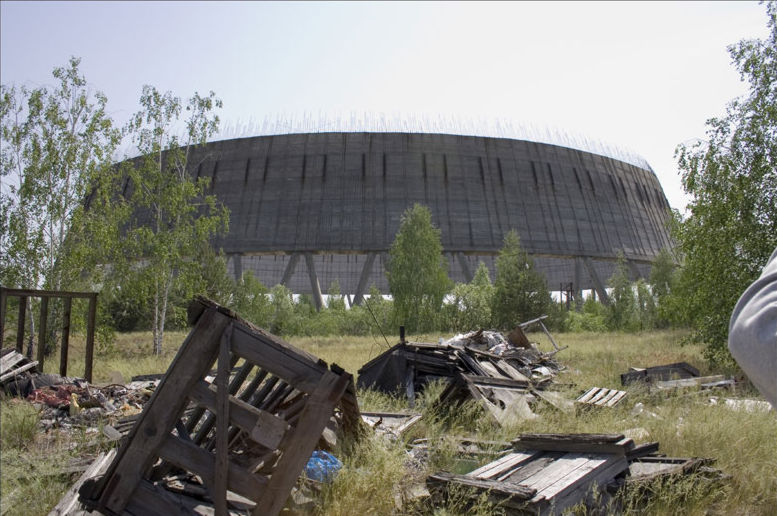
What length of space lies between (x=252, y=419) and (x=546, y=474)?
2657 mm

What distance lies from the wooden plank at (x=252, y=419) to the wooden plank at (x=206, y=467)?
10.4 inches

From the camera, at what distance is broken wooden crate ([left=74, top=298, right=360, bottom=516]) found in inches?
157

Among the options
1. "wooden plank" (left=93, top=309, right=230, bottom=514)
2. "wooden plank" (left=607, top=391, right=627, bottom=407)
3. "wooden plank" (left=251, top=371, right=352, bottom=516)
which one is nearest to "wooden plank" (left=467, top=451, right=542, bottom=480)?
"wooden plank" (left=251, top=371, right=352, bottom=516)

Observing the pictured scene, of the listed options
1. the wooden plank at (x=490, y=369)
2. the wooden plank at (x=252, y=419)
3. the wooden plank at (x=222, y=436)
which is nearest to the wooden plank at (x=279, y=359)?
the wooden plank at (x=222, y=436)

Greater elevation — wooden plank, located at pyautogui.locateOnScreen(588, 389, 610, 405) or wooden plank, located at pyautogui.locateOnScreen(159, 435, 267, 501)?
wooden plank, located at pyautogui.locateOnScreen(159, 435, 267, 501)

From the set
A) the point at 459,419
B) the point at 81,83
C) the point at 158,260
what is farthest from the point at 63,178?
the point at 459,419

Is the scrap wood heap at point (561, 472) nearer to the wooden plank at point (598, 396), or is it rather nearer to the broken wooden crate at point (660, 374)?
the wooden plank at point (598, 396)

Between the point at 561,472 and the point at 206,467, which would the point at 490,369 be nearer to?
the point at 561,472

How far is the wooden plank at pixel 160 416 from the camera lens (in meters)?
4.04

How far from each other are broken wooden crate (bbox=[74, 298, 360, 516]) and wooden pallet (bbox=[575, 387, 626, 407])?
6194mm

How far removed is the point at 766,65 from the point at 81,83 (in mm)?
18015

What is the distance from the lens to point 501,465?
5383mm

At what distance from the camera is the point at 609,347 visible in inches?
830

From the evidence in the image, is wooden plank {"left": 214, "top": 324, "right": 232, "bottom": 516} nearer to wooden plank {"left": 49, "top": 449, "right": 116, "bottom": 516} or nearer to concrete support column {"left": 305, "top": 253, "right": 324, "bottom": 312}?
wooden plank {"left": 49, "top": 449, "right": 116, "bottom": 516}
